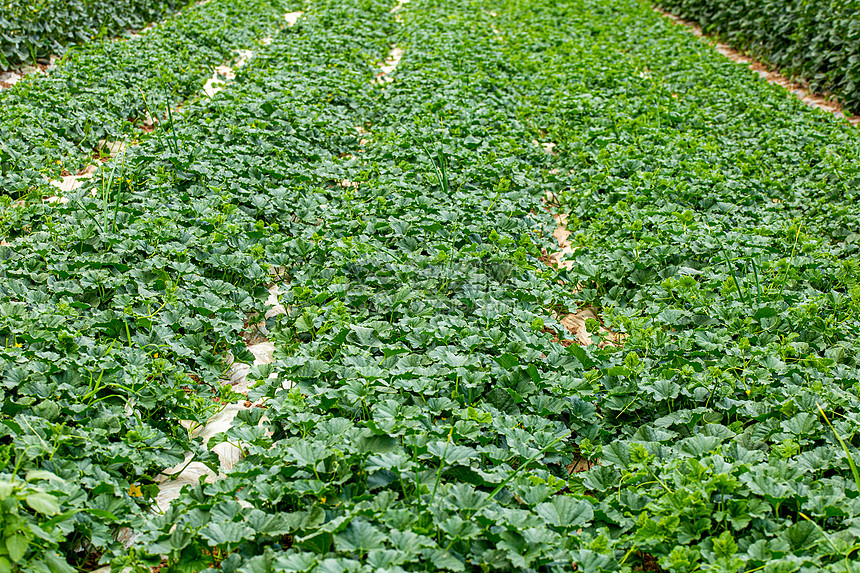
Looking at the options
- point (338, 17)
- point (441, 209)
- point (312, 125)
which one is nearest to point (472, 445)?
point (441, 209)

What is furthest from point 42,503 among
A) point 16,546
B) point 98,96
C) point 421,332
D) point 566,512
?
point 98,96

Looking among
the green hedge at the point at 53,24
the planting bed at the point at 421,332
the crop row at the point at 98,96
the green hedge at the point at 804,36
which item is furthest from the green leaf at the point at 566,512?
the green hedge at the point at 53,24

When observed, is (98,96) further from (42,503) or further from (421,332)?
(42,503)

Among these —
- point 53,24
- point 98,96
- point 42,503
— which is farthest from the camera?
point 53,24

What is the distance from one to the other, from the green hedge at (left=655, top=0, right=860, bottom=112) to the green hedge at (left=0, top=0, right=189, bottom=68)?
868 centimetres

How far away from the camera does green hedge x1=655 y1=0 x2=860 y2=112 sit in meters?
7.41

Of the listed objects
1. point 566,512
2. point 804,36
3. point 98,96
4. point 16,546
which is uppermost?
point 804,36

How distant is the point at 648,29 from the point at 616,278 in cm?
801

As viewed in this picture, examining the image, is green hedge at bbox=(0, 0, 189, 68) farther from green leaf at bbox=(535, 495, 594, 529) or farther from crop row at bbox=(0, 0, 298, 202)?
green leaf at bbox=(535, 495, 594, 529)

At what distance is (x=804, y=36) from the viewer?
8320 millimetres

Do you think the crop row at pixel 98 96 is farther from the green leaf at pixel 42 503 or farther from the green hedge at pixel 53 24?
the green leaf at pixel 42 503

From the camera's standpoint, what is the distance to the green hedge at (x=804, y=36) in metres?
7.41

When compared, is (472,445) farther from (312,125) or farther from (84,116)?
(84,116)

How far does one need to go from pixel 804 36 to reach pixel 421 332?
7728 mm
